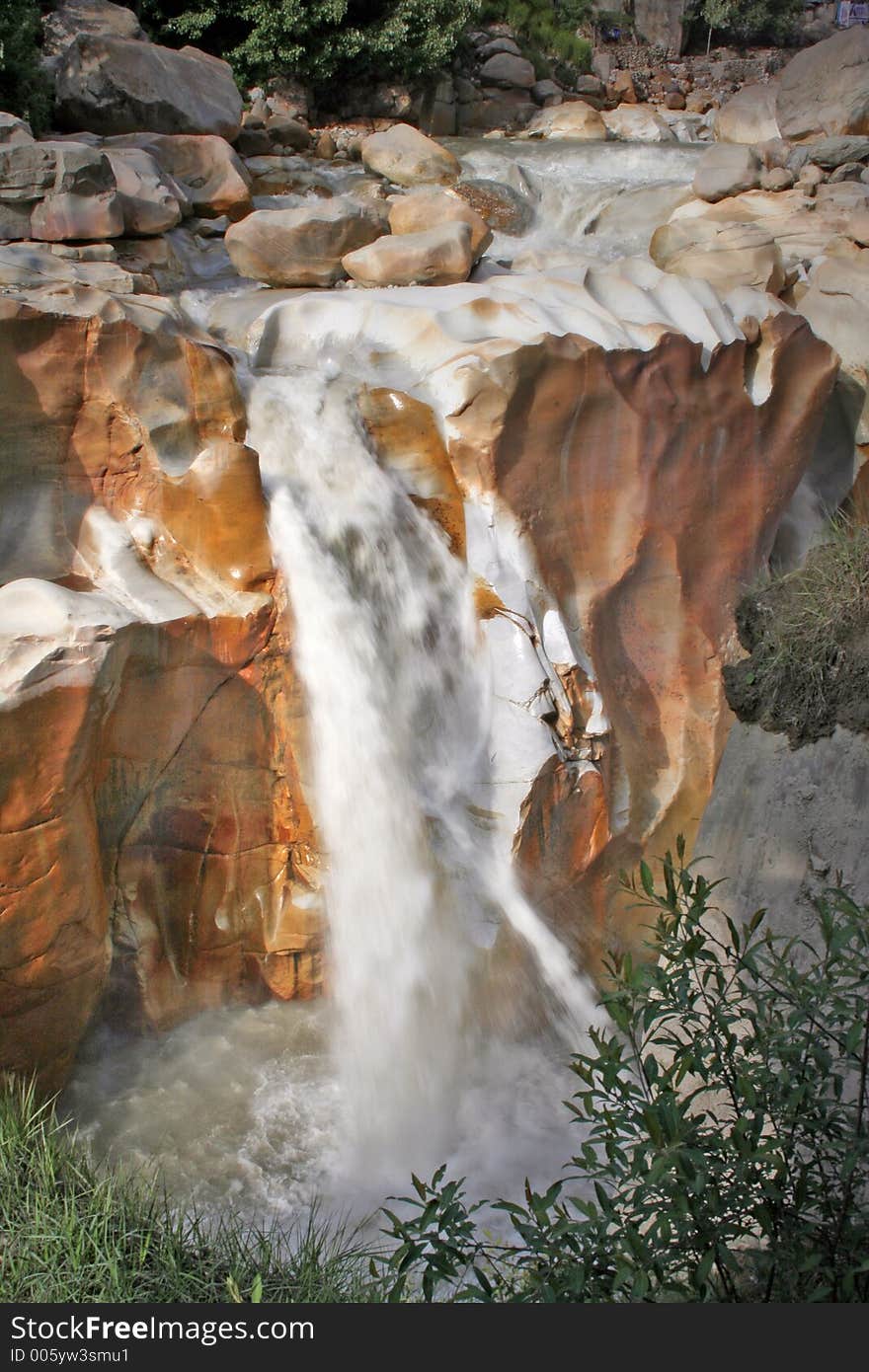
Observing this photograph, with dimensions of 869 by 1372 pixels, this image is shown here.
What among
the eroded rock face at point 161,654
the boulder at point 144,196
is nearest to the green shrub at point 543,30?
the boulder at point 144,196

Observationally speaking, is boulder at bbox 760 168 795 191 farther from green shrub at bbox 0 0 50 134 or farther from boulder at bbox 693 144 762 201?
green shrub at bbox 0 0 50 134

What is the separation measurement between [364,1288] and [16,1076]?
1814mm

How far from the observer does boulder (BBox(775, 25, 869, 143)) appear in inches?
513

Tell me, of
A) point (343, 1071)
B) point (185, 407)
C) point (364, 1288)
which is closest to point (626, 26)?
point (185, 407)

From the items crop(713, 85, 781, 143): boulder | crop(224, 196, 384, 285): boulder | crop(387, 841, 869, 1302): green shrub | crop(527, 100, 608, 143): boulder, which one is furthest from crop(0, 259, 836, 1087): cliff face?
crop(527, 100, 608, 143): boulder

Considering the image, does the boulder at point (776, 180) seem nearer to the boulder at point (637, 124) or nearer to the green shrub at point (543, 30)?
the boulder at point (637, 124)

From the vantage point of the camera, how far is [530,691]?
5555 mm

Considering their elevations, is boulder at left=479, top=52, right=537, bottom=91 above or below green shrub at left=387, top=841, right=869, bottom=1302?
above

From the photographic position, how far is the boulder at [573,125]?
55.4 feet

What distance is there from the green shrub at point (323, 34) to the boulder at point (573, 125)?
64.5 inches

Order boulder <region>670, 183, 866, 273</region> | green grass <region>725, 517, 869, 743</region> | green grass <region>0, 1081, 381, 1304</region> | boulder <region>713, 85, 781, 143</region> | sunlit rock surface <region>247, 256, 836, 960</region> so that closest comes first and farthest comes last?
green grass <region>0, 1081, 381, 1304</region>, green grass <region>725, 517, 869, 743</region>, sunlit rock surface <region>247, 256, 836, 960</region>, boulder <region>670, 183, 866, 273</region>, boulder <region>713, 85, 781, 143</region>

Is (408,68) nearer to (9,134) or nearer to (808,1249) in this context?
(9,134)

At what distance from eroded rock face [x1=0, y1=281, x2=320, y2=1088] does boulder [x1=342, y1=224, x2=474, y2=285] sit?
2522mm

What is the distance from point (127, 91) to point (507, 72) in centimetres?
889
